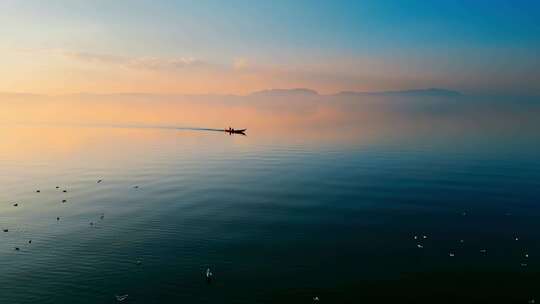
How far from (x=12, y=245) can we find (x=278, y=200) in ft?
111

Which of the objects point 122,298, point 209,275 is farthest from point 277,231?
point 122,298

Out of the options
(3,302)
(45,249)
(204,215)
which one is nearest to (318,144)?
(204,215)

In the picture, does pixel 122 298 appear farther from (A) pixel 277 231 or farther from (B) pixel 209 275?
(A) pixel 277 231

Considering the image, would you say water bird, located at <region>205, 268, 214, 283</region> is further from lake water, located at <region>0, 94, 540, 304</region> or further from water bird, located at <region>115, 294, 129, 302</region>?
water bird, located at <region>115, 294, 129, 302</region>

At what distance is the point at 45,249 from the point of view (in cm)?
3928

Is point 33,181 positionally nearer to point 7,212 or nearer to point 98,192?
point 98,192

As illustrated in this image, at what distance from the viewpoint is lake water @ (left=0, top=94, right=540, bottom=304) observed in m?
31.7

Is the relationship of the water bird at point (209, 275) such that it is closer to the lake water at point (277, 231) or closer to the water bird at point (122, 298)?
the lake water at point (277, 231)

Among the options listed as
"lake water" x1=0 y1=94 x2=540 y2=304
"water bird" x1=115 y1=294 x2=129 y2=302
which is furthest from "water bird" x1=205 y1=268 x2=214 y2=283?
"water bird" x1=115 y1=294 x2=129 y2=302

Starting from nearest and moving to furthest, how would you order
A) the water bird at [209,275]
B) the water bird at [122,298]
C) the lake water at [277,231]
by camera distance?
the water bird at [122,298] → the lake water at [277,231] → the water bird at [209,275]

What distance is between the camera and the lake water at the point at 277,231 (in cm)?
3170

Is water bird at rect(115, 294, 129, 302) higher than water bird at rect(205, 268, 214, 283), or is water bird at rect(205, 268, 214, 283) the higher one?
water bird at rect(205, 268, 214, 283)

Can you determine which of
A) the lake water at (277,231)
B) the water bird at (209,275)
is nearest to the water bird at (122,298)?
the lake water at (277,231)

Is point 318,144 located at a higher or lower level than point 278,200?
higher
